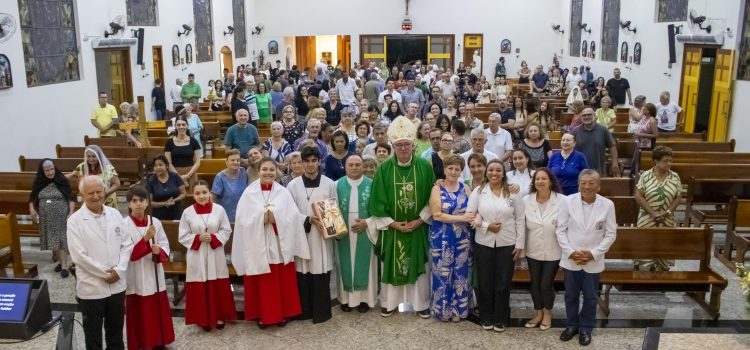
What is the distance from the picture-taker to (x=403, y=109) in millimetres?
12672

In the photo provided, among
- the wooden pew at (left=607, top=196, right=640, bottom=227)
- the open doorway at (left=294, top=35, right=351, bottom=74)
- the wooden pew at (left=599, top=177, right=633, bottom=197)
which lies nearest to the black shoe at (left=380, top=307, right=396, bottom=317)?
the wooden pew at (left=607, top=196, right=640, bottom=227)

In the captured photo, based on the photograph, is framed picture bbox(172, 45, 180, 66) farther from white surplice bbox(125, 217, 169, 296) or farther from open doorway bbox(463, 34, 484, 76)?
white surplice bbox(125, 217, 169, 296)

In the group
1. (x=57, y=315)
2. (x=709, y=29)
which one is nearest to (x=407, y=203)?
(x=57, y=315)

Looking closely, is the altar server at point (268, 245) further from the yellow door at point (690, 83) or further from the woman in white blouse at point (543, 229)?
the yellow door at point (690, 83)

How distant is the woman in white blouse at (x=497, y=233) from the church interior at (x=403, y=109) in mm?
380

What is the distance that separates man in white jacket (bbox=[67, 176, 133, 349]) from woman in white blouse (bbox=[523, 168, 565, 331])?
3169 millimetres

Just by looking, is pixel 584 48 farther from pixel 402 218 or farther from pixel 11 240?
pixel 11 240

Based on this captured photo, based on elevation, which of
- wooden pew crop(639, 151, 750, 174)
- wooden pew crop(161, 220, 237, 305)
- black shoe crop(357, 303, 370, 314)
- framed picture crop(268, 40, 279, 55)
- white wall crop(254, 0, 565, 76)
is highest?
white wall crop(254, 0, 565, 76)

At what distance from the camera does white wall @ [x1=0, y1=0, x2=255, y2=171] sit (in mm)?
11047

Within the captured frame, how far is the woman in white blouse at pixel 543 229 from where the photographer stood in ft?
17.6

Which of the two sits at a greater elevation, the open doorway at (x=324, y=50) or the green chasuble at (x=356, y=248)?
the open doorway at (x=324, y=50)

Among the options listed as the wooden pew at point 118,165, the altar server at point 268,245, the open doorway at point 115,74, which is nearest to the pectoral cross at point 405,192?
the altar server at point 268,245

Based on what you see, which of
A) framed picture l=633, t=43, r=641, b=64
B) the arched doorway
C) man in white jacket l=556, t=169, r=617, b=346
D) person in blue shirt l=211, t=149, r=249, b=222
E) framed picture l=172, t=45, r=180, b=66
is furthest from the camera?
the arched doorway

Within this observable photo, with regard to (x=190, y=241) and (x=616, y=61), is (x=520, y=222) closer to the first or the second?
(x=190, y=241)
